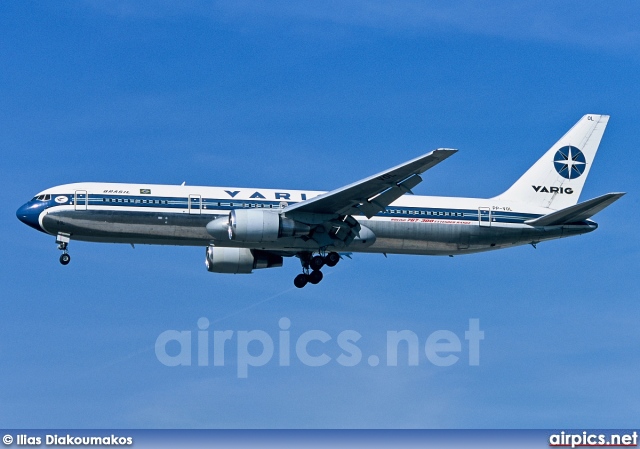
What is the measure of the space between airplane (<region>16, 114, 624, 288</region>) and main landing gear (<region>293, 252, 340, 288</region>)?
0.19 ft

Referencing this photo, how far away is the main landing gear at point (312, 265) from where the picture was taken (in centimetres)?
5841

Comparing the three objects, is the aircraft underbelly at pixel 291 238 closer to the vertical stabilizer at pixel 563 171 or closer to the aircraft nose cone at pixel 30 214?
the aircraft nose cone at pixel 30 214

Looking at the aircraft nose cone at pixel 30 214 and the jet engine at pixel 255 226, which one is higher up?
the aircraft nose cone at pixel 30 214

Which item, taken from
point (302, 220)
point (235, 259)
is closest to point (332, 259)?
point (302, 220)

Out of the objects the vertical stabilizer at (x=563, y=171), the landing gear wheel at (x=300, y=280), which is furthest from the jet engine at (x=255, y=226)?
the vertical stabilizer at (x=563, y=171)

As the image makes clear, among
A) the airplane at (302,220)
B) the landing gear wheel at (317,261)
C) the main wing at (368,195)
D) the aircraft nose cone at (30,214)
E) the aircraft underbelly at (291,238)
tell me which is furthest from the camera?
the landing gear wheel at (317,261)

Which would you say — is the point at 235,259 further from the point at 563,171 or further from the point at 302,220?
the point at 563,171

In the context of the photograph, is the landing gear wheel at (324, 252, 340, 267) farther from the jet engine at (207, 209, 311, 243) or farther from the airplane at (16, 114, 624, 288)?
the jet engine at (207, 209, 311, 243)

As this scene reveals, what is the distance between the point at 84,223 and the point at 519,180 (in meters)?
21.9

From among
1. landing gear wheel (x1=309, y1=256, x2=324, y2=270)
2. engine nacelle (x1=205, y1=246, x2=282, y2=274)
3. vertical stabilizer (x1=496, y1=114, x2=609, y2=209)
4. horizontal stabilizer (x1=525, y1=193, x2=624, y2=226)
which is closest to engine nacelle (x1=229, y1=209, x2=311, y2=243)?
landing gear wheel (x1=309, y1=256, x2=324, y2=270)

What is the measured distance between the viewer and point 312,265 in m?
58.7

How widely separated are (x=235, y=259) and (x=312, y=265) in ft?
13.1

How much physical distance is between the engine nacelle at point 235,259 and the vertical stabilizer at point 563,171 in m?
12.4

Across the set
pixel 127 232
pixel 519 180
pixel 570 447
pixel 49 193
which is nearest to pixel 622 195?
pixel 519 180
